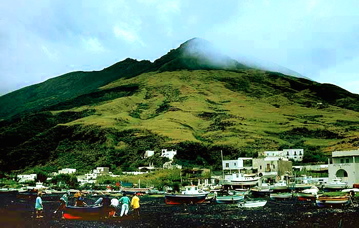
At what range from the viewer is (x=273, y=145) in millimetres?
172375

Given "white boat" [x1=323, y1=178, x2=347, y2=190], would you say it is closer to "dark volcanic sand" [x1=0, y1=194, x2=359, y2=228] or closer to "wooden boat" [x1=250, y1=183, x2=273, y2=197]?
"wooden boat" [x1=250, y1=183, x2=273, y2=197]

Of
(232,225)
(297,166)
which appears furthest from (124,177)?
(232,225)

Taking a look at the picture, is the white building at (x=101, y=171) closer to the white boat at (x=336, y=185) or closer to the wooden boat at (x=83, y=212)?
the white boat at (x=336, y=185)

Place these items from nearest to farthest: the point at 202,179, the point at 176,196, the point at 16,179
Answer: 1. the point at 176,196
2. the point at 202,179
3. the point at 16,179

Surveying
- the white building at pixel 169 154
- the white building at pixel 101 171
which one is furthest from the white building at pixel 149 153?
the white building at pixel 101 171

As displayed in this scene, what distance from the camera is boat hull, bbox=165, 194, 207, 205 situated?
66.5 meters

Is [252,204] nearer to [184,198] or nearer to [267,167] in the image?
[184,198]

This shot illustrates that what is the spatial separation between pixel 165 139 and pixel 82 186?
62154mm

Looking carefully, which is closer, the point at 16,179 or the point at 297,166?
the point at 297,166

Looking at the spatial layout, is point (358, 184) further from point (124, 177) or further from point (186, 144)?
point (186, 144)

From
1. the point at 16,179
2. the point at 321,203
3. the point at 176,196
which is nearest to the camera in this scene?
the point at 321,203

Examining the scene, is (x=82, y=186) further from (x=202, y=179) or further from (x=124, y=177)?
(x=202, y=179)

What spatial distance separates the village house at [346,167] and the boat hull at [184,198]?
34373 mm

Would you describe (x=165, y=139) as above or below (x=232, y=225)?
above
